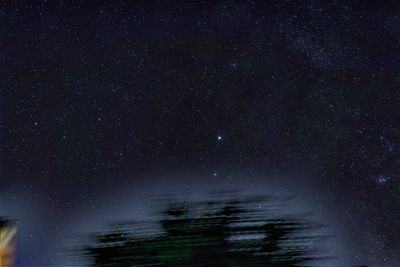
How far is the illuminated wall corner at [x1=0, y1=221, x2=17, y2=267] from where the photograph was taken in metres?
7.26

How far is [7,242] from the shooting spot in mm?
7559

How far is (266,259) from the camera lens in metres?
2.57

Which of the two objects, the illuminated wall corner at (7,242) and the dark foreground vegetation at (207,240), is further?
the illuminated wall corner at (7,242)

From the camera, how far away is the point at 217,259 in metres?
2.54

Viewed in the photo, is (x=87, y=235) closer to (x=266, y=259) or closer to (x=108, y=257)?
(x=108, y=257)

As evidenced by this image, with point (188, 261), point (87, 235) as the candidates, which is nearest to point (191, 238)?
point (188, 261)

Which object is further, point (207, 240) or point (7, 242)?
point (7, 242)

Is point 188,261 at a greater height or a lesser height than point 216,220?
lesser

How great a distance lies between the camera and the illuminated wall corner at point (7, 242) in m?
7.26

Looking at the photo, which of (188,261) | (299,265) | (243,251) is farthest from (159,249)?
(299,265)

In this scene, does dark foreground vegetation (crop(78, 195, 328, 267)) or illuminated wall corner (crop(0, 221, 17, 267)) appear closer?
dark foreground vegetation (crop(78, 195, 328, 267))

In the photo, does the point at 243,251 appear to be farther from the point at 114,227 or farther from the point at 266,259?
the point at 114,227

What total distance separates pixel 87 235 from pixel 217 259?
61 cm

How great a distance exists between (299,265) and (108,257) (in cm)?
86
